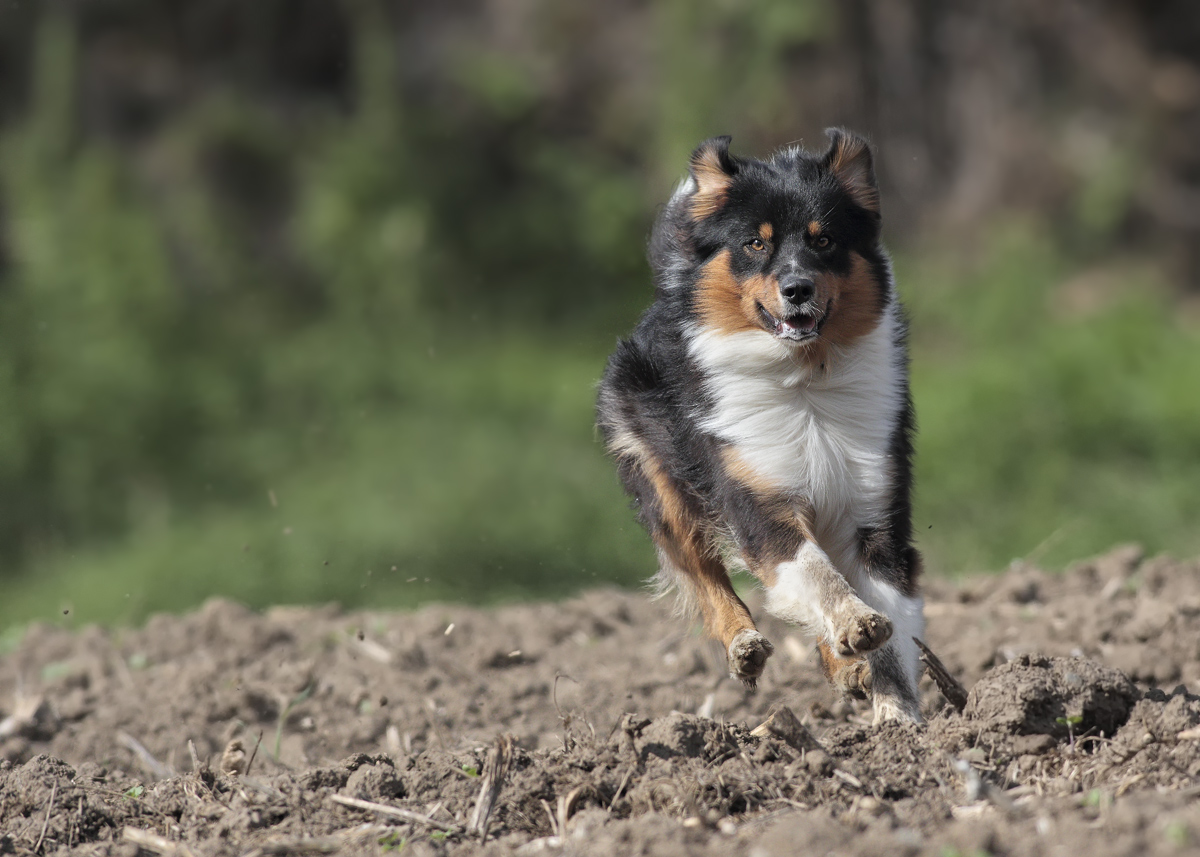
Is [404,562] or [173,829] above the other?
[173,829]

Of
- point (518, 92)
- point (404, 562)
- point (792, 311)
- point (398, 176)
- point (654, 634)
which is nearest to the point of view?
point (792, 311)

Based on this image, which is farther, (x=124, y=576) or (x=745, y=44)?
(x=745, y=44)

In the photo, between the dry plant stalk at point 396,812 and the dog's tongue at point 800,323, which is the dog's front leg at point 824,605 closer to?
the dog's tongue at point 800,323

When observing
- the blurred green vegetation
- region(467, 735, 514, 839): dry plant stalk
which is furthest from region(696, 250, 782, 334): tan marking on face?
the blurred green vegetation

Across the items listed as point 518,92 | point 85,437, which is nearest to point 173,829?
point 85,437

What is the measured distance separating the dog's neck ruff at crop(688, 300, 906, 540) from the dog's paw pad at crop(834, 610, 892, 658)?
0.58 meters

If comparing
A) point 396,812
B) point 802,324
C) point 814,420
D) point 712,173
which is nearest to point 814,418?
point 814,420

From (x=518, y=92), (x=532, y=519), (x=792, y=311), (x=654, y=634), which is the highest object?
(x=518, y=92)

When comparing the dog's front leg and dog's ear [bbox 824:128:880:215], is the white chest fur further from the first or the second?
dog's ear [bbox 824:128:880:215]

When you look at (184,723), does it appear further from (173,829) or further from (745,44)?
(745,44)

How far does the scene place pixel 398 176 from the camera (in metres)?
13.1

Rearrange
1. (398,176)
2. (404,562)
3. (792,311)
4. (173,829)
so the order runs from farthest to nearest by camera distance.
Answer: (398,176) < (404,562) < (792,311) < (173,829)

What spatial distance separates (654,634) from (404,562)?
3948 millimetres

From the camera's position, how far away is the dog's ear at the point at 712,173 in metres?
4.55
